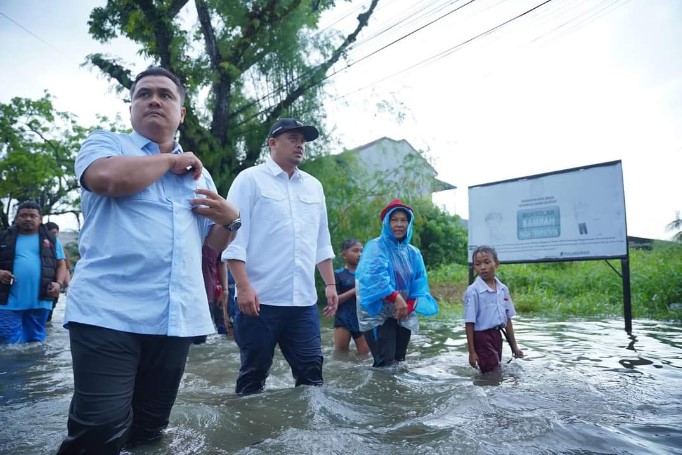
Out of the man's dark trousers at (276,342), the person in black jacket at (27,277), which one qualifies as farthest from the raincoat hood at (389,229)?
the person in black jacket at (27,277)

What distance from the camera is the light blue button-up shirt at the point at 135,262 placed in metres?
2.01

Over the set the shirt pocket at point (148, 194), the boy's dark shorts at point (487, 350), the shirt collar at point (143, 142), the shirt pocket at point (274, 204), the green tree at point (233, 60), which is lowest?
the boy's dark shorts at point (487, 350)

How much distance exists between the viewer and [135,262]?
2.08m

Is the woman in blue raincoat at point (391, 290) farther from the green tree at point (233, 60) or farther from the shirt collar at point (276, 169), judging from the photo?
the green tree at point (233, 60)

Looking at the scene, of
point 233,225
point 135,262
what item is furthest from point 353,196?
point 135,262

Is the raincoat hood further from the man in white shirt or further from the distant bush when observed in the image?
the distant bush

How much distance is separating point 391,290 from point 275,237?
4.60 ft

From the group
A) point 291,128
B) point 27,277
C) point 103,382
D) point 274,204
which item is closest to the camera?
point 103,382

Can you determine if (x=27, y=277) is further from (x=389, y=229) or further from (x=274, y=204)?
(x=389, y=229)

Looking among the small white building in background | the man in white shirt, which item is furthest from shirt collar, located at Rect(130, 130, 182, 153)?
the small white building in background

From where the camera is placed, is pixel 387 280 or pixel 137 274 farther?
pixel 387 280

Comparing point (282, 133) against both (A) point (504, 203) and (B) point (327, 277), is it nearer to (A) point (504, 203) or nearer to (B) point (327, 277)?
(B) point (327, 277)

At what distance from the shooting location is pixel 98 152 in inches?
81.7

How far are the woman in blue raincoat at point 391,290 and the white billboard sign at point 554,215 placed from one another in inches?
171
